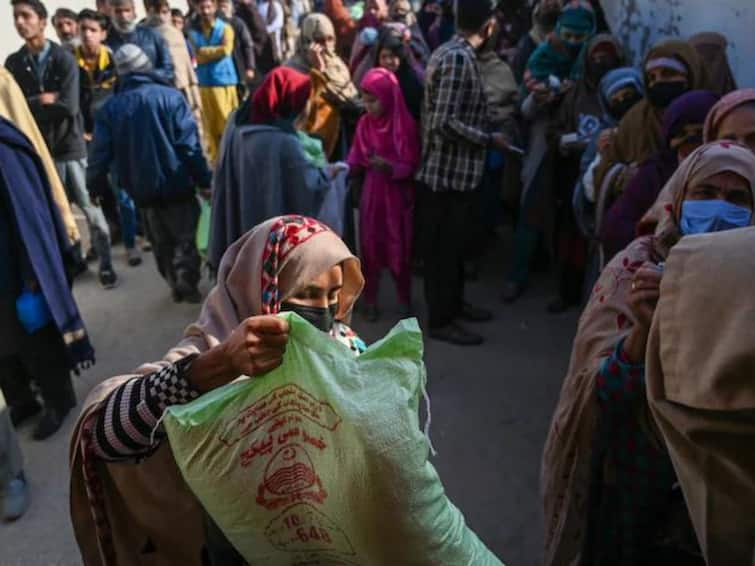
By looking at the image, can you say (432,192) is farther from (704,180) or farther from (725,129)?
(704,180)

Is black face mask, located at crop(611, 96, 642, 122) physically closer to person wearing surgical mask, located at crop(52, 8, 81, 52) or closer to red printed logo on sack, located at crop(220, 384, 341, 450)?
red printed logo on sack, located at crop(220, 384, 341, 450)

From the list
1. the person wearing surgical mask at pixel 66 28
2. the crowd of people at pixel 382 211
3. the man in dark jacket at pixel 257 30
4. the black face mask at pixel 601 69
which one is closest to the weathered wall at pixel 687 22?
the crowd of people at pixel 382 211

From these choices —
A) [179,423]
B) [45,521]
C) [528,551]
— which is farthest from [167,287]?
[179,423]

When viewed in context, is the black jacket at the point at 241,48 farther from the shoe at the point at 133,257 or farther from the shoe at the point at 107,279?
the shoe at the point at 107,279

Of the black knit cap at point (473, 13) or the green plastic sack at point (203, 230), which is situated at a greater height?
the black knit cap at point (473, 13)

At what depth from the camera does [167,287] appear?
523 cm

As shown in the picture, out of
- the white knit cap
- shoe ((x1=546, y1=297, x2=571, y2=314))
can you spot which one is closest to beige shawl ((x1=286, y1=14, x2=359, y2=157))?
the white knit cap

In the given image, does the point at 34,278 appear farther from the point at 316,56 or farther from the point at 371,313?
the point at 316,56

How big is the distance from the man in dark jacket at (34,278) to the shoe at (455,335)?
80.8 inches

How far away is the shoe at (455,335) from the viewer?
166 inches

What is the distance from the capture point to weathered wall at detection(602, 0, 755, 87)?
11.0 ft

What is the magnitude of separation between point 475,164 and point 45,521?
2.87m

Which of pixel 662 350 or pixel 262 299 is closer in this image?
pixel 662 350

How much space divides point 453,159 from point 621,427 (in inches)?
98.4
